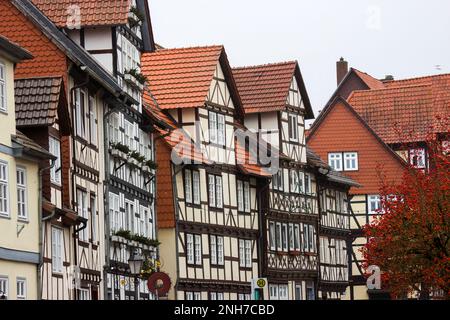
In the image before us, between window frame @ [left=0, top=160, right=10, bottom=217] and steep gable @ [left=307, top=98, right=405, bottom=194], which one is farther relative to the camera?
steep gable @ [left=307, top=98, right=405, bottom=194]

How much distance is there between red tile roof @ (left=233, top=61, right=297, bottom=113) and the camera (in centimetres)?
6575

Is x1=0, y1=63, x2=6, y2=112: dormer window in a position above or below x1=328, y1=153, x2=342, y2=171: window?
below

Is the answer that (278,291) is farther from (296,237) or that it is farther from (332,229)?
(332,229)

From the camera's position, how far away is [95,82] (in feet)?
139

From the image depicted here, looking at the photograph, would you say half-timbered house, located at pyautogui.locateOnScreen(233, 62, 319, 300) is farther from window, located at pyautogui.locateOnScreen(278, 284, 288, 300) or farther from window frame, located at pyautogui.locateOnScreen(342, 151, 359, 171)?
window frame, located at pyautogui.locateOnScreen(342, 151, 359, 171)

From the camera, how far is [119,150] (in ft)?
149

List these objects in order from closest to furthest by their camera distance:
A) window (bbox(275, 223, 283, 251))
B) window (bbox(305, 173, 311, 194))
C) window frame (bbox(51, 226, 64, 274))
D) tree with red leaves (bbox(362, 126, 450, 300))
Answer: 1. window frame (bbox(51, 226, 64, 274))
2. tree with red leaves (bbox(362, 126, 450, 300))
3. window (bbox(275, 223, 283, 251))
4. window (bbox(305, 173, 311, 194))

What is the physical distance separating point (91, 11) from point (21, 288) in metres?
14.6

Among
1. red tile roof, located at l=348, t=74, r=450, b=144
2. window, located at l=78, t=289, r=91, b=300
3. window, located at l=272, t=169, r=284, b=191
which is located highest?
red tile roof, located at l=348, t=74, r=450, b=144

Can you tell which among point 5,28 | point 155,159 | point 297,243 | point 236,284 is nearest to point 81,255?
point 5,28

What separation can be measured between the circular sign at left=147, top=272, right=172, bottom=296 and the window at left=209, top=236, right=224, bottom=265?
17.4 metres

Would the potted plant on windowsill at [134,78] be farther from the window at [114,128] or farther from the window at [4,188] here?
the window at [4,188]

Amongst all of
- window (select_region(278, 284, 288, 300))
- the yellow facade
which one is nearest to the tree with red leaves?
window (select_region(278, 284, 288, 300))
